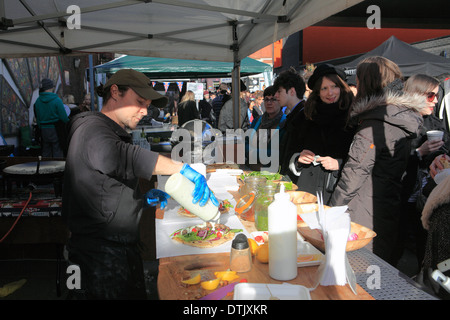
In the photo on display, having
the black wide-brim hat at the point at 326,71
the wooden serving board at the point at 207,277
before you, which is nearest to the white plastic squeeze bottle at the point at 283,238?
the wooden serving board at the point at 207,277

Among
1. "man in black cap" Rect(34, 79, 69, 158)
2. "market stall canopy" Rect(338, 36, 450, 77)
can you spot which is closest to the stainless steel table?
"market stall canopy" Rect(338, 36, 450, 77)

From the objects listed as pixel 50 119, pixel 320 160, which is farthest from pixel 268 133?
pixel 50 119

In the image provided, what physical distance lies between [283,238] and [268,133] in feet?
9.76

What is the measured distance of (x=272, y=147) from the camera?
13.1 feet

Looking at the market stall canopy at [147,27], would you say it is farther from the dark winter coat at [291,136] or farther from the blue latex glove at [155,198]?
the blue latex glove at [155,198]

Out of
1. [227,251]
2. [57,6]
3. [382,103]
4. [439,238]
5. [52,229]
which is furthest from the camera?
[57,6]

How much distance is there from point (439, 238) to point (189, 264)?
3.48 ft

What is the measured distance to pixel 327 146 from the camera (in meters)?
3.07

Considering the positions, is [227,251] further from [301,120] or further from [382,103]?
[301,120]

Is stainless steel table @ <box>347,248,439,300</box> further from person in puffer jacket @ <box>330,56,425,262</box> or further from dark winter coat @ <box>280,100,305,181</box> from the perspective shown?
dark winter coat @ <box>280,100,305,181</box>

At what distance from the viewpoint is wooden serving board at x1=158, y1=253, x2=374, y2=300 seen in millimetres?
1293

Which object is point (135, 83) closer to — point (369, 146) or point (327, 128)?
point (369, 146)

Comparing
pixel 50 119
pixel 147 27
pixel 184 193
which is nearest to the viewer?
pixel 184 193
